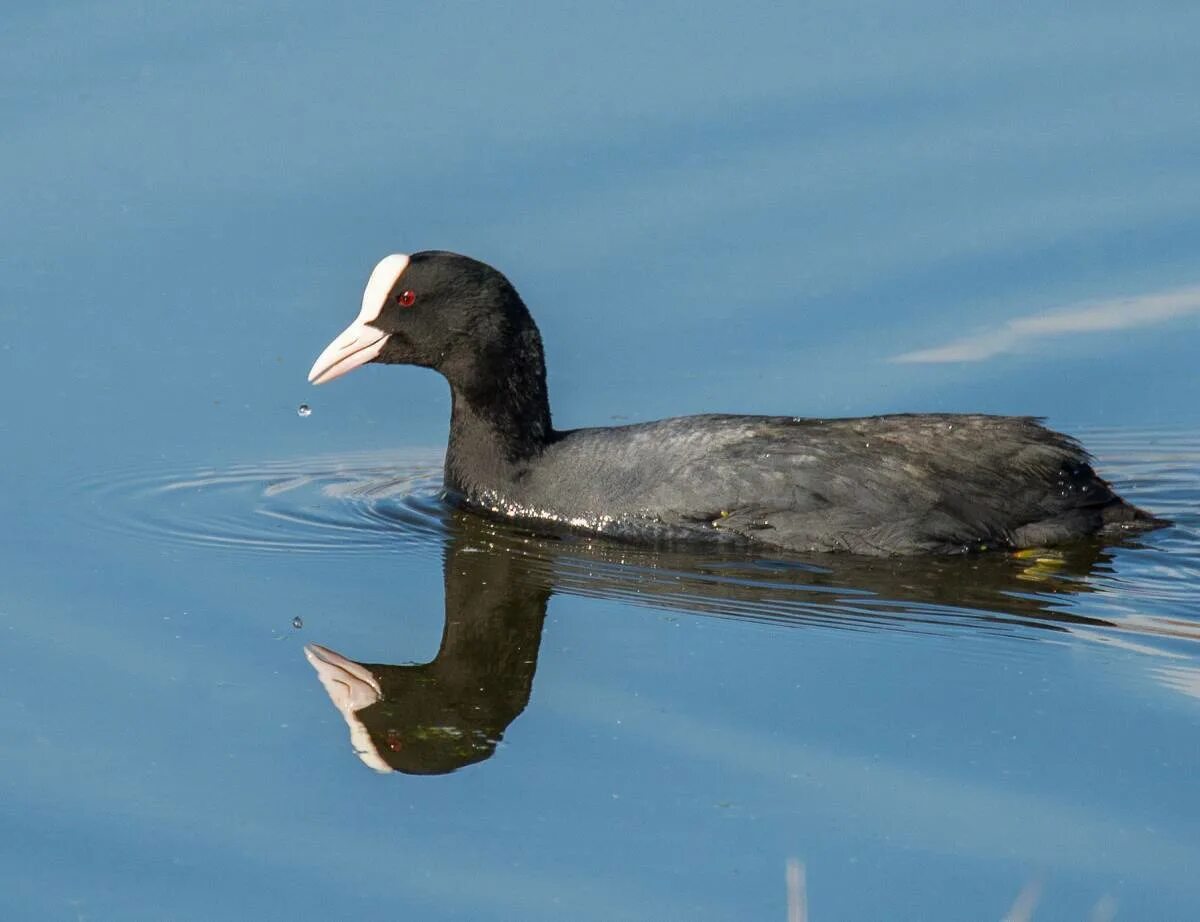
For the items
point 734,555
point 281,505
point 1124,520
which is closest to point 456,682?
point 734,555

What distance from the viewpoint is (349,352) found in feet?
24.3

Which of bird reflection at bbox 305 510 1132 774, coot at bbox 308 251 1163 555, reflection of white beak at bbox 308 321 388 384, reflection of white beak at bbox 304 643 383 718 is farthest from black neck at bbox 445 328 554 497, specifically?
reflection of white beak at bbox 304 643 383 718

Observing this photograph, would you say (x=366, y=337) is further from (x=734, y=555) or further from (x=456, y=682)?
(x=456, y=682)

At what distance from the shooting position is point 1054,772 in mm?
4973

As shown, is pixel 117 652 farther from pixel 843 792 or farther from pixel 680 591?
pixel 843 792

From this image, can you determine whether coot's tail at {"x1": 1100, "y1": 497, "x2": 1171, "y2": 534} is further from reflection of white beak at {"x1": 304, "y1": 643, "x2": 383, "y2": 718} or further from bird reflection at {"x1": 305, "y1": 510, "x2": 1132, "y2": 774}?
reflection of white beak at {"x1": 304, "y1": 643, "x2": 383, "y2": 718}

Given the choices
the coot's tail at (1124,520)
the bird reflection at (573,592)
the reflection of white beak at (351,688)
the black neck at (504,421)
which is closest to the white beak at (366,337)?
the black neck at (504,421)

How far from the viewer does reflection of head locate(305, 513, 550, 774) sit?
5297 mm

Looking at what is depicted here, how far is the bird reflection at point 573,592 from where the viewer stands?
550 centimetres

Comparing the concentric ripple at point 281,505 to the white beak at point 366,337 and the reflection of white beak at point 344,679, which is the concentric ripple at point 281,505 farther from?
the reflection of white beak at point 344,679

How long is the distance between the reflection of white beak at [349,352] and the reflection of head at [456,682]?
90 cm

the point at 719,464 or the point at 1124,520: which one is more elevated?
the point at 719,464

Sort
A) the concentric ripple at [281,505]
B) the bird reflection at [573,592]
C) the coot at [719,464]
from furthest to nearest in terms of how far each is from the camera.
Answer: the concentric ripple at [281,505] → the coot at [719,464] → the bird reflection at [573,592]

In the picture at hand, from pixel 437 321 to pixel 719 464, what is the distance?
43.9 inches
